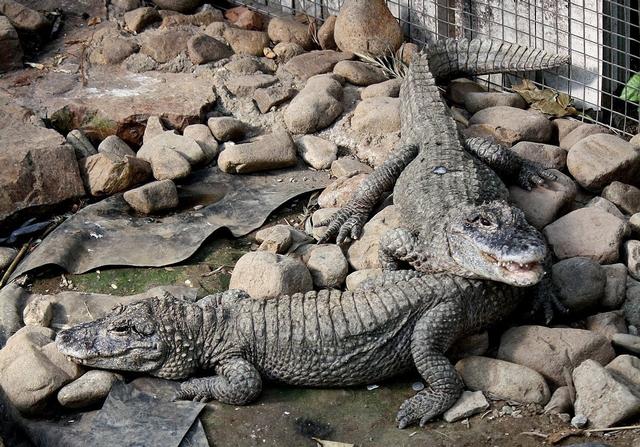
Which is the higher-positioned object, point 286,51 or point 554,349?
point 286,51

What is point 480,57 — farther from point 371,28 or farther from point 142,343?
point 142,343

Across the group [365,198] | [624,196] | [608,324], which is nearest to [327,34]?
[365,198]

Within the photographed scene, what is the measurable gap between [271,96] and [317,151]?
0.77 metres

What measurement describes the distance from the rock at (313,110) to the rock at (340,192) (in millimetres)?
761

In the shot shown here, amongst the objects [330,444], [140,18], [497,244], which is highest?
[140,18]

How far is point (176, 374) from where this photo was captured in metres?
5.41

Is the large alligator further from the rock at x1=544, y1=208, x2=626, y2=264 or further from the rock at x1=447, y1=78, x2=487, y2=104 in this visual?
the rock at x1=447, y1=78, x2=487, y2=104

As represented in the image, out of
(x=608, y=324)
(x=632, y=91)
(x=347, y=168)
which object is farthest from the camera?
(x=632, y=91)

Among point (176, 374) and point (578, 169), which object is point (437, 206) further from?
point (176, 374)

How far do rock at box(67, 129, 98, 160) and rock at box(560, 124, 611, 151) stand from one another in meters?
3.53

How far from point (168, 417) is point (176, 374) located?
32 cm

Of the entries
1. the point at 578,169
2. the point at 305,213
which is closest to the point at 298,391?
the point at 305,213

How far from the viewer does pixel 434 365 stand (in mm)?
5293

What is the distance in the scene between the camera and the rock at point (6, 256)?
6.51 metres
